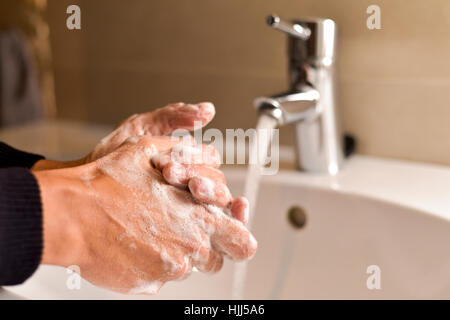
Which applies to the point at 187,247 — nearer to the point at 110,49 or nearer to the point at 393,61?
the point at 393,61

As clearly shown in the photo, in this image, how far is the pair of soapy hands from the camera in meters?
0.41

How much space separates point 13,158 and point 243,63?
355 millimetres

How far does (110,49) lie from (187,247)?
503mm

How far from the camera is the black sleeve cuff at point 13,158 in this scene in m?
0.52

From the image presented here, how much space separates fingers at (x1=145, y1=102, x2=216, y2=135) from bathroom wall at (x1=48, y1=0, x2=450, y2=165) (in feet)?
0.86

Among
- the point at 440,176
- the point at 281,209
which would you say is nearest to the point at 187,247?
the point at 281,209

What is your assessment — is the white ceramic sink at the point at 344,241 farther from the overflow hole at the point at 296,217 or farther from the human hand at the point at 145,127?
the human hand at the point at 145,127

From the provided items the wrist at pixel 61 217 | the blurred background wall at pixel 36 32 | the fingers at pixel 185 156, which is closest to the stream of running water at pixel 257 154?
the fingers at pixel 185 156

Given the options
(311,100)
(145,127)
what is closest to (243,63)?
(311,100)

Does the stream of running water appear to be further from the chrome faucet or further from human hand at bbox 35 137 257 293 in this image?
human hand at bbox 35 137 257 293

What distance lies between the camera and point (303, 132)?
0.64m

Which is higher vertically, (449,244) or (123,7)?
(123,7)

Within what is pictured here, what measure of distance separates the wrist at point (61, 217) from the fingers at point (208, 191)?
0.09 metres

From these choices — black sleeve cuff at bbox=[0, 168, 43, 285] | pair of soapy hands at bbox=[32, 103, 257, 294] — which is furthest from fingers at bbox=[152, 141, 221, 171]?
black sleeve cuff at bbox=[0, 168, 43, 285]
